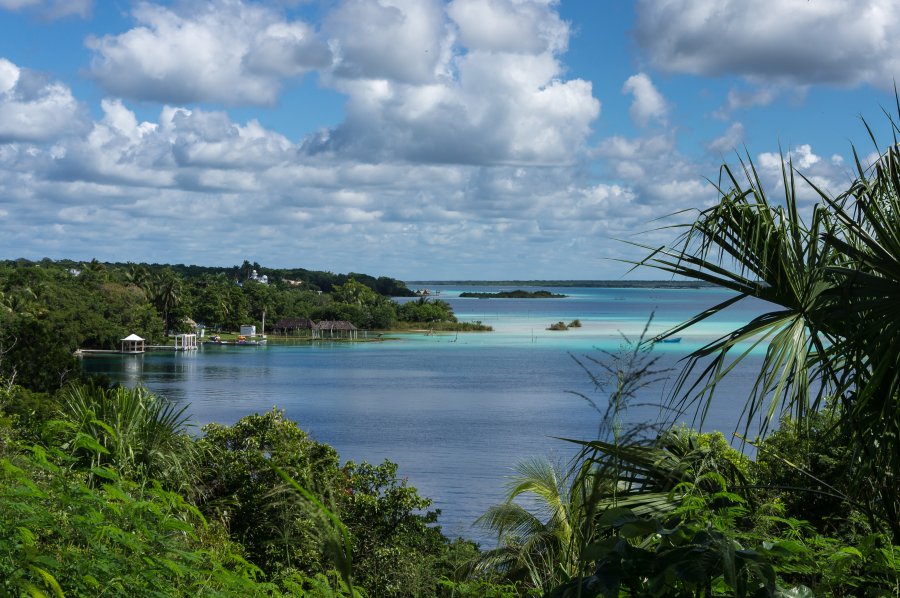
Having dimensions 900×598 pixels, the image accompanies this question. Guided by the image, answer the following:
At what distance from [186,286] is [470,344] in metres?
34.2

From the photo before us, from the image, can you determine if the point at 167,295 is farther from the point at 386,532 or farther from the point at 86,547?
the point at 86,547

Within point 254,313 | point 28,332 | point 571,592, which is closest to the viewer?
point 571,592

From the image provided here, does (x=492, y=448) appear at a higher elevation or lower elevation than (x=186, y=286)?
lower

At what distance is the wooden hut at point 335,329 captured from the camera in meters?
119

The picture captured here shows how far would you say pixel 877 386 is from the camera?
336cm

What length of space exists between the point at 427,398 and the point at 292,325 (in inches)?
2495

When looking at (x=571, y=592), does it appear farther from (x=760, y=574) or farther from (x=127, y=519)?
(x=127, y=519)

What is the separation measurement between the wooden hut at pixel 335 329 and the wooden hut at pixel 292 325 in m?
1.12

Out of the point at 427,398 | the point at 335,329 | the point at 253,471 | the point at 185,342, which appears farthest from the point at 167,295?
the point at 253,471

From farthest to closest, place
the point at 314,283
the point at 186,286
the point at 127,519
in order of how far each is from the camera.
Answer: the point at 314,283
the point at 186,286
the point at 127,519

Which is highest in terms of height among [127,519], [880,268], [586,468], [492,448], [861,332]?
[880,268]

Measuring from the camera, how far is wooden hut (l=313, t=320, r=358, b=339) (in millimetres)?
118750

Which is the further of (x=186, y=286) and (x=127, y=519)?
(x=186, y=286)

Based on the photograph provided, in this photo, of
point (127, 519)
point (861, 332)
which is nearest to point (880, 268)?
point (861, 332)
